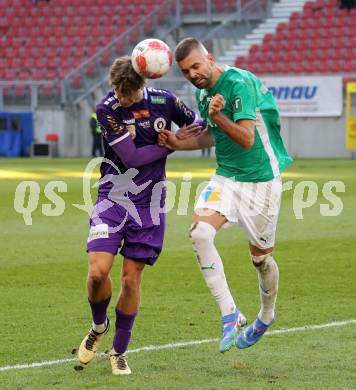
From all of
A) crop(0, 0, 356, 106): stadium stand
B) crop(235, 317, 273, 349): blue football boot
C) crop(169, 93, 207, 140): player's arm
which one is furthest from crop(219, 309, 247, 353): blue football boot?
crop(0, 0, 356, 106): stadium stand

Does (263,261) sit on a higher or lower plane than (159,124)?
lower

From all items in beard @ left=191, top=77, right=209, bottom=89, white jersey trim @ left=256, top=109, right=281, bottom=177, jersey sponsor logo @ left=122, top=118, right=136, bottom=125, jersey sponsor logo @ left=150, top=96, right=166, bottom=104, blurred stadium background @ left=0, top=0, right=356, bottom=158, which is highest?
beard @ left=191, top=77, right=209, bottom=89

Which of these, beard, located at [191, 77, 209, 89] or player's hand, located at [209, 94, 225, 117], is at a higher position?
beard, located at [191, 77, 209, 89]

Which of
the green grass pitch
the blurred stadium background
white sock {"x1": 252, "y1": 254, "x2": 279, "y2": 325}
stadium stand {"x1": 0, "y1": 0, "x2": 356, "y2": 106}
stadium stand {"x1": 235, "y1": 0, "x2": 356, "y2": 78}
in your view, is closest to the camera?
the green grass pitch

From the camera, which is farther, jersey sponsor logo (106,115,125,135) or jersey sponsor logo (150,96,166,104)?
jersey sponsor logo (150,96,166,104)

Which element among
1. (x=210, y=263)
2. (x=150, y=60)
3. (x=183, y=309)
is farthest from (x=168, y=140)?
(x=183, y=309)

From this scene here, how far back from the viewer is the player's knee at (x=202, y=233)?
264 inches

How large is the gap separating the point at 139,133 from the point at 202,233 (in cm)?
73

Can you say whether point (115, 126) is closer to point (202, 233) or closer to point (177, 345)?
point (202, 233)

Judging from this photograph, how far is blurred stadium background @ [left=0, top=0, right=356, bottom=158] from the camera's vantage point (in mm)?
34406

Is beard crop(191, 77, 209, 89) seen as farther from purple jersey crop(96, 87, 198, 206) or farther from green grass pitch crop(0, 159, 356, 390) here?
green grass pitch crop(0, 159, 356, 390)

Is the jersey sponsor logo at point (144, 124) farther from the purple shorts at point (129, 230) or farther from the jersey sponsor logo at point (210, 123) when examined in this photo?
the purple shorts at point (129, 230)

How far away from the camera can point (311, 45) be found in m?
36.2

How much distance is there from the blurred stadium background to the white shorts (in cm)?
2635
